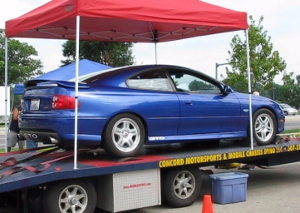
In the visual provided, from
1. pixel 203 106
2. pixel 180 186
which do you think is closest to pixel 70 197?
pixel 180 186

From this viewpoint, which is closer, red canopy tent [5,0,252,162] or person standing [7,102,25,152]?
red canopy tent [5,0,252,162]

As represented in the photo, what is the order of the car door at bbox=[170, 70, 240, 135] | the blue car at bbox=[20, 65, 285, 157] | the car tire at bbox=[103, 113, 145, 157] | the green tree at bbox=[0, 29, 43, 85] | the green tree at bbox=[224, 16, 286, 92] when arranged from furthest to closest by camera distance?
the green tree at bbox=[0, 29, 43, 85]
the green tree at bbox=[224, 16, 286, 92]
the car door at bbox=[170, 70, 240, 135]
the car tire at bbox=[103, 113, 145, 157]
the blue car at bbox=[20, 65, 285, 157]

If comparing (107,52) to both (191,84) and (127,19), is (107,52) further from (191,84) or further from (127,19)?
(127,19)

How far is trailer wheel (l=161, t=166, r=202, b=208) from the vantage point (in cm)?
654

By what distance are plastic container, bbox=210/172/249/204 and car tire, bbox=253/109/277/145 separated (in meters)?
1.07

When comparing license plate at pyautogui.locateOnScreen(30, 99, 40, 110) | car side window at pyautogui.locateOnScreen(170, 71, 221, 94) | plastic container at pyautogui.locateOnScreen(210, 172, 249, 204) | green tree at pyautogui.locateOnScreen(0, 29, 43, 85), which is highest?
green tree at pyautogui.locateOnScreen(0, 29, 43, 85)

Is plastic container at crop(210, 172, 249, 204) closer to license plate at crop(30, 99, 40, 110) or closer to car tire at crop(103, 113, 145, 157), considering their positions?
car tire at crop(103, 113, 145, 157)

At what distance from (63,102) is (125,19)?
4.76 ft

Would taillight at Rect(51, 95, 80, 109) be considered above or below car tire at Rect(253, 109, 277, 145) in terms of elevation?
above

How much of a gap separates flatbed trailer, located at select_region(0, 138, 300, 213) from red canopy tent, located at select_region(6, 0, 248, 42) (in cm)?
196

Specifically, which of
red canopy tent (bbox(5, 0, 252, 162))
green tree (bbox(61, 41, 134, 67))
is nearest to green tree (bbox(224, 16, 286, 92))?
green tree (bbox(61, 41, 134, 67))

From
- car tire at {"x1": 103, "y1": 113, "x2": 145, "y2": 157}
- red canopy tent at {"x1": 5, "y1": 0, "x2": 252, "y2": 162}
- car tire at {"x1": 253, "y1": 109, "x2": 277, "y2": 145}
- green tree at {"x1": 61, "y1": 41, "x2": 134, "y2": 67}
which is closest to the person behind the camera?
red canopy tent at {"x1": 5, "y1": 0, "x2": 252, "y2": 162}

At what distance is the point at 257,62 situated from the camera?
22.2 m

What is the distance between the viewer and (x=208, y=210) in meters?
5.10
